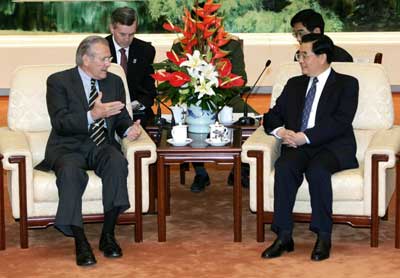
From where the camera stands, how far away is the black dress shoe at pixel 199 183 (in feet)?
21.2

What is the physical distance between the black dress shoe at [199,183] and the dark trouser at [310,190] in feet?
4.94

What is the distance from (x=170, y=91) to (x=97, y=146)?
1.84 feet

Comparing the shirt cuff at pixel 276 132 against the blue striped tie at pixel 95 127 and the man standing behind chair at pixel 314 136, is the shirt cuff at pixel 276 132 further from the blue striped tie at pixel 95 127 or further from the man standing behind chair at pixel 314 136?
the blue striped tie at pixel 95 127

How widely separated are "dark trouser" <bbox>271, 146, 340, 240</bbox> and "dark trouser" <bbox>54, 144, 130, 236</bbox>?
82 centimetres

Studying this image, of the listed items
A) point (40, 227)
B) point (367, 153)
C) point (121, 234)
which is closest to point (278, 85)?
point (367, 153)

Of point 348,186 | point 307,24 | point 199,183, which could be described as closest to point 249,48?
point 199,183

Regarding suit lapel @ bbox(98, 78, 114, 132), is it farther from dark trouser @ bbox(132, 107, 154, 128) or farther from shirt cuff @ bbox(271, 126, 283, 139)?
shirt cuff @ bbox(271, 126, 283, 139)

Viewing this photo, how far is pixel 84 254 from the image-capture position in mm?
4793

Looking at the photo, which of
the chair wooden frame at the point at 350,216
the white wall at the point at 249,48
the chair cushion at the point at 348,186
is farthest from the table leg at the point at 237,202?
the white wall at the point at 249,48

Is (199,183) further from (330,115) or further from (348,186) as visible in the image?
(348,186)

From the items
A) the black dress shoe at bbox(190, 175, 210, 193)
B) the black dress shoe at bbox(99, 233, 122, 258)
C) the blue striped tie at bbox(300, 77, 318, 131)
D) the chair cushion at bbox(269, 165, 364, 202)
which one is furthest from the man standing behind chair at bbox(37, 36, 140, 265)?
the black dress shoe at bbox(190, 175, 210, 193)

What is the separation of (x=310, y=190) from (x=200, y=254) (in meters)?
0.68

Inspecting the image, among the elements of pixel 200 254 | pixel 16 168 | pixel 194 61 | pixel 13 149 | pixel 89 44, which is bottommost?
pixel 200 254

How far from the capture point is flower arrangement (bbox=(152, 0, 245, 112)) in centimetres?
532
